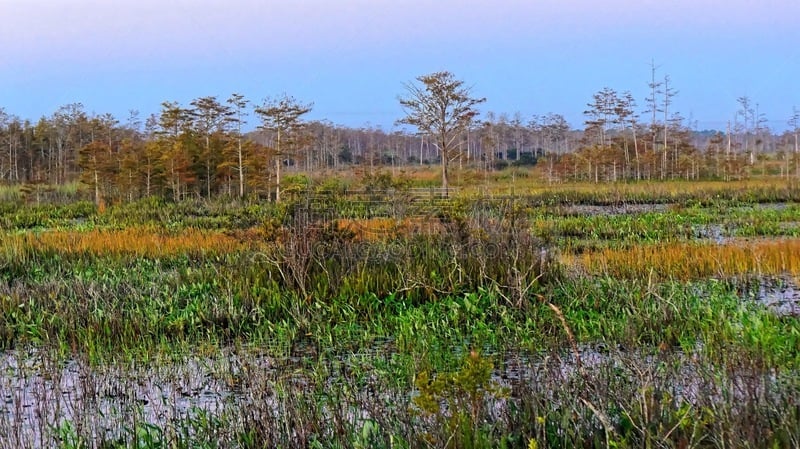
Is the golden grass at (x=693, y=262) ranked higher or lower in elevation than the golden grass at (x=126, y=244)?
lower

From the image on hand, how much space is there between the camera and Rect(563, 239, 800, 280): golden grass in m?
8.71

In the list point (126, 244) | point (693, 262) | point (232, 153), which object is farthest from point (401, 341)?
point (232, 153)

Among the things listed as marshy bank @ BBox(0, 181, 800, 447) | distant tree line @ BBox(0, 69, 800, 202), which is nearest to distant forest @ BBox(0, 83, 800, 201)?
distant tree line @ BBox(0, 69, 800, 202)

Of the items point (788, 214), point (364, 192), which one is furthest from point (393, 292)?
point (788, 214)

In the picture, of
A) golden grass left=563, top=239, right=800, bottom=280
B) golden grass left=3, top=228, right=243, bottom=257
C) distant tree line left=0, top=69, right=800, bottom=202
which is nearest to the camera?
golden grass left=563, top=239, right=800, bottom=280

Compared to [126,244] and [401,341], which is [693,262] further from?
[126,244]

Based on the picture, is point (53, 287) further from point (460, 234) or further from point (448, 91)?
point (448, 91)

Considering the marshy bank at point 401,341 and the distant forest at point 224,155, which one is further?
the distant forest at point 224,155

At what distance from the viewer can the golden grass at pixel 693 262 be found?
8711 mm

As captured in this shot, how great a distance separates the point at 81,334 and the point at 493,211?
5.19 meters

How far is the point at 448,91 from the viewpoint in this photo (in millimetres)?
27562

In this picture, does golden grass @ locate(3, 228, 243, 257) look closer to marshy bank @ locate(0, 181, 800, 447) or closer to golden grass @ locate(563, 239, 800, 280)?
marshy bank @ locate(0, 181, 800, 447)

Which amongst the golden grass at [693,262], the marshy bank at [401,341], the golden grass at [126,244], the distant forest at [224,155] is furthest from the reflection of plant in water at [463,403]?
the distant forest at [224,155]

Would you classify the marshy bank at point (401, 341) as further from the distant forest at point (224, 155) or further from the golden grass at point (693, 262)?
the distant forest at point (224, 155)
